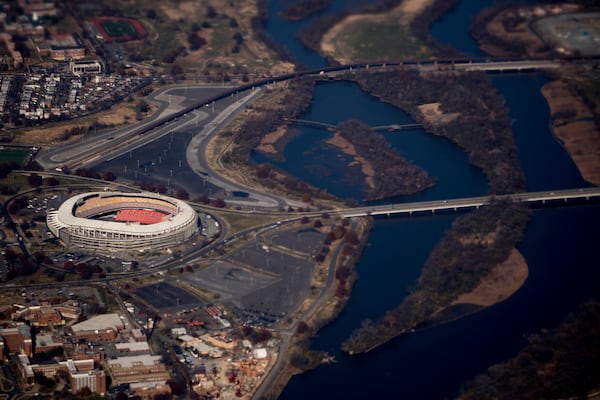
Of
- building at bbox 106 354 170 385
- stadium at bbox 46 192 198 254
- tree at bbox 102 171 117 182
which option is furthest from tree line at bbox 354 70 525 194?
building at bbox 106 354 170 385

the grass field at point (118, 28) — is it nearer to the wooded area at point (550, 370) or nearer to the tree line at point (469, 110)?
the tree line at point (469, 110)

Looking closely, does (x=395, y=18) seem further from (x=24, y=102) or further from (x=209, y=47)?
(x=24, y=102)

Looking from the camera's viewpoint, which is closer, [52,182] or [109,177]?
[52,182]

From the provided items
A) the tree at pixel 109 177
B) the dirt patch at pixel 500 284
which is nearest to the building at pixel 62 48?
the tree at pixel 109 177

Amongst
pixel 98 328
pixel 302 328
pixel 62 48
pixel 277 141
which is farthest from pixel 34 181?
pixel 302 328

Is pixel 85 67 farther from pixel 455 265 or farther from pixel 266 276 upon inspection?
pixel 455 265

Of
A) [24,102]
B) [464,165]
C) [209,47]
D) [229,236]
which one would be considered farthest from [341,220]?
[209,47]
